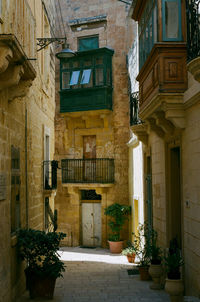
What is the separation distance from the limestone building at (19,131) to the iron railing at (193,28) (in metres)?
2.83

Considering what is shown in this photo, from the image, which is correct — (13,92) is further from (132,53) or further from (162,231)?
(132,53)

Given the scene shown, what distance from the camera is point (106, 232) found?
18297 millimetres

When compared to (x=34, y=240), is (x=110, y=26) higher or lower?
higher

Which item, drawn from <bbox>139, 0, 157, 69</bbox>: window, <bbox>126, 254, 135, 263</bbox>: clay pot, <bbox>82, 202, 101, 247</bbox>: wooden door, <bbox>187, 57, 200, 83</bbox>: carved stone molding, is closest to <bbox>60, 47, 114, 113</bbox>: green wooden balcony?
<bbox>82, 202, 101, 247</bbox>: wooden door

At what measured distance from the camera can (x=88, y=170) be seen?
19016mm

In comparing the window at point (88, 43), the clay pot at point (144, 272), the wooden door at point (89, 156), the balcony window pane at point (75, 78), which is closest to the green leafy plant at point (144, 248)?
the clay pot at point (144, 272)

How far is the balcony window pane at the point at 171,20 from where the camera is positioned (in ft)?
25.0

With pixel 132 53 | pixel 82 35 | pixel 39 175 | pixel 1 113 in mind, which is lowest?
pixel 39 175

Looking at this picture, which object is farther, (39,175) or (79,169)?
(79,169)

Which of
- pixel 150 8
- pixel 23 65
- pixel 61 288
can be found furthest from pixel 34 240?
pixel 150 8

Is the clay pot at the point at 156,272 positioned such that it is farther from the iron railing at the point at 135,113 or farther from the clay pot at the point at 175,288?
the iron railing at the point at 135,113

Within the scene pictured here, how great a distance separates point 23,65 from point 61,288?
5.50 metres

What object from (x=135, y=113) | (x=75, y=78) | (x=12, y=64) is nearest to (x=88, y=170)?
(x=75, y=78)

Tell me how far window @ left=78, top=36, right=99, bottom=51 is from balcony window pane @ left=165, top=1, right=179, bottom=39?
39.2 feet
